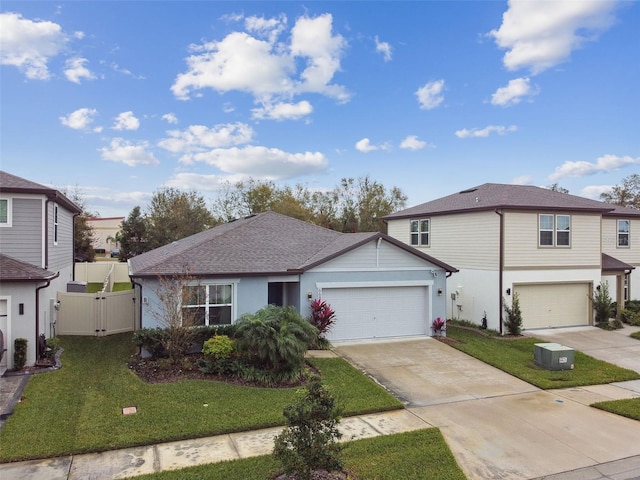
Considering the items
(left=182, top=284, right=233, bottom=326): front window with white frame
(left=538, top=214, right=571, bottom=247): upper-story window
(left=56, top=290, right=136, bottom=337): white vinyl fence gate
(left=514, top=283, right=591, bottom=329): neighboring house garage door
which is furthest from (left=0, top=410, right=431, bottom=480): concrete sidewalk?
(left=538, top=214, right=571, bottom=247): upper-story window

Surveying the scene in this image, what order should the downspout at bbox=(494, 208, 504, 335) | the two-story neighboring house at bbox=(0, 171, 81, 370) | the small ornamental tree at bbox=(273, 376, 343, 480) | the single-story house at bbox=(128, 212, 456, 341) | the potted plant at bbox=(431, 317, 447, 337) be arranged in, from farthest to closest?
the downspout at bbox=(494, 208, 504, 335) → the potted plant at bbox=(431, 317, 447, 337) → the single-story house at bbox=(128, 212, 456, 341) → the two-story neighboring house at bbox=(0, 171, 81, 370) → the small ornamental tree at bbox=(273, 376, 343, 480)

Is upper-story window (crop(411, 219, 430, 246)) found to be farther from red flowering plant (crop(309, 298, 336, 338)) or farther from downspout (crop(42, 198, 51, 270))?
downspout (crop(42, 198, 51, 270))

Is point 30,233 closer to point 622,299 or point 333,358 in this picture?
point 333,358

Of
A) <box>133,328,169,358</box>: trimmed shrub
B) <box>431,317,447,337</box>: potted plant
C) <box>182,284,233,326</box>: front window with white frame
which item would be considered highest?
<box>182,284,233,326</box>: front window with white frame

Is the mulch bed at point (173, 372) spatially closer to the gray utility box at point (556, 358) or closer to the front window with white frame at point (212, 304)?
the front window with white frame at point (212, 304)

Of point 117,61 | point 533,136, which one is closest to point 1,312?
point 117,61
